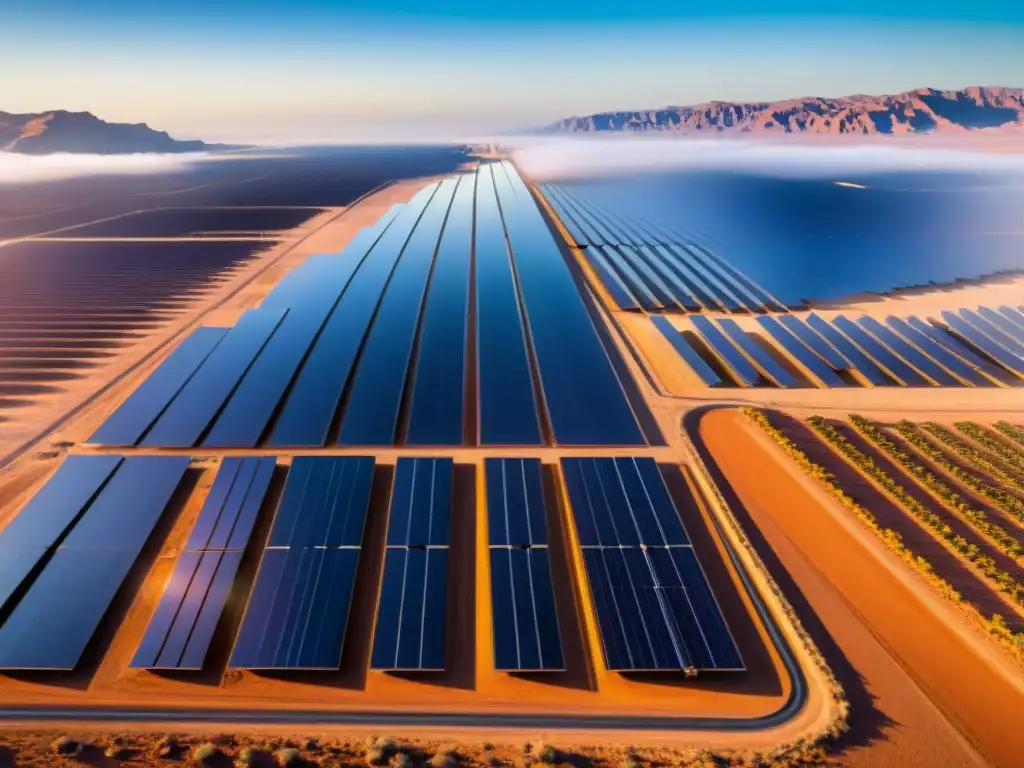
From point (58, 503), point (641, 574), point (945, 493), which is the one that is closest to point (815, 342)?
point (945, 493)

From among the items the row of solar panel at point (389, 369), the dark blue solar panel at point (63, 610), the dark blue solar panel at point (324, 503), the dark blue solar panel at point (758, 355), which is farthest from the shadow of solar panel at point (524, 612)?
the dark blue solar panel at point (758, 355)

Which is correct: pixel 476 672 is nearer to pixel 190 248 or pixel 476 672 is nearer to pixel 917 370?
pixel 917 370

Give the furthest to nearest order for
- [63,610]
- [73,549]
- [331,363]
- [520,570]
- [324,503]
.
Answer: [331,363] < [324,503] < [73,549] < [520,570] < [63,610]

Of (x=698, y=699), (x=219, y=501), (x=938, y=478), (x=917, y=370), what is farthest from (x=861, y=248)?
(x=219, y=501)

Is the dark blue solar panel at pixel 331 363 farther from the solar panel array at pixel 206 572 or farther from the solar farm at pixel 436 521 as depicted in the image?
the solar panel array at pixel 206 572

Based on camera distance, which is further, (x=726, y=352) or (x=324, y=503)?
(x=726, y=352)

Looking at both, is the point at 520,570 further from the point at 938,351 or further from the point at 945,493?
the point at 938,351
